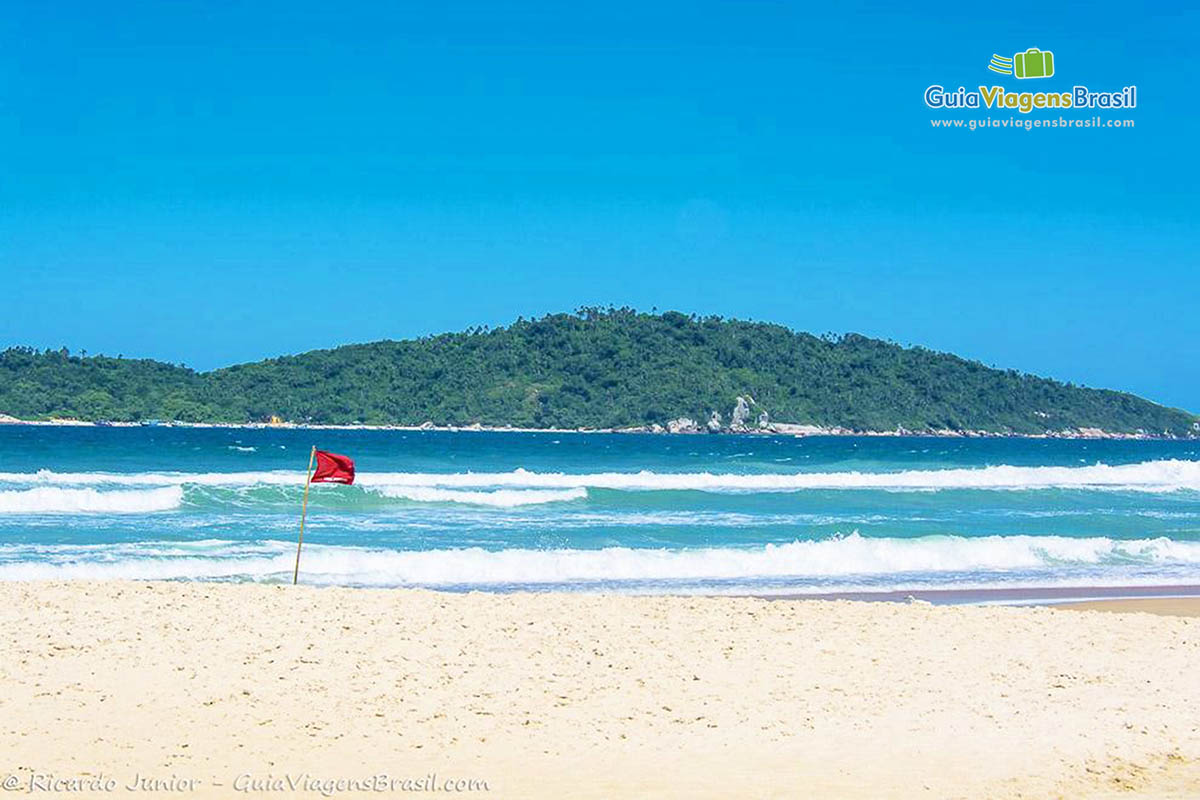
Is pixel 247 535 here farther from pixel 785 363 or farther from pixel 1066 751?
pixel 785 363

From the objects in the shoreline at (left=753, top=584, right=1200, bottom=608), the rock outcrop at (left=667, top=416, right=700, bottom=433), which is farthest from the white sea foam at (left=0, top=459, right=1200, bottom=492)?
the rock outcrop at (left=667, top=416, right=700, bottom=433)

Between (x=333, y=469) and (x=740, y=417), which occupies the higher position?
(x=740, y=417)

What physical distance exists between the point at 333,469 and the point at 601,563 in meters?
6.24

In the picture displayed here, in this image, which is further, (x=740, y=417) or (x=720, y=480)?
(x=740, y=417)

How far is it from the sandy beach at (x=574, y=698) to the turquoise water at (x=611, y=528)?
196 inches

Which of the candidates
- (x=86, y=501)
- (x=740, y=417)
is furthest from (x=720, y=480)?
(x=740, y=417)

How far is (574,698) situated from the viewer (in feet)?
27.0

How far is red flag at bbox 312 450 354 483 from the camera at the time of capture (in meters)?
12.6

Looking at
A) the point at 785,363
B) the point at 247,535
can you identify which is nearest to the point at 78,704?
the point at 247,535

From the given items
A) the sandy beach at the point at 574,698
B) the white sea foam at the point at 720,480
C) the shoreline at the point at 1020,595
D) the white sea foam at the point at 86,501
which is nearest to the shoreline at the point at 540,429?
the white sea foam at the point at 720,480

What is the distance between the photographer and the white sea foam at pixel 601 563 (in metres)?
16.4

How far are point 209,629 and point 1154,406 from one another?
156m

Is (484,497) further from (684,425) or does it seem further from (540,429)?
(684,425)

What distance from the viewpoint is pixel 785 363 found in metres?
125
